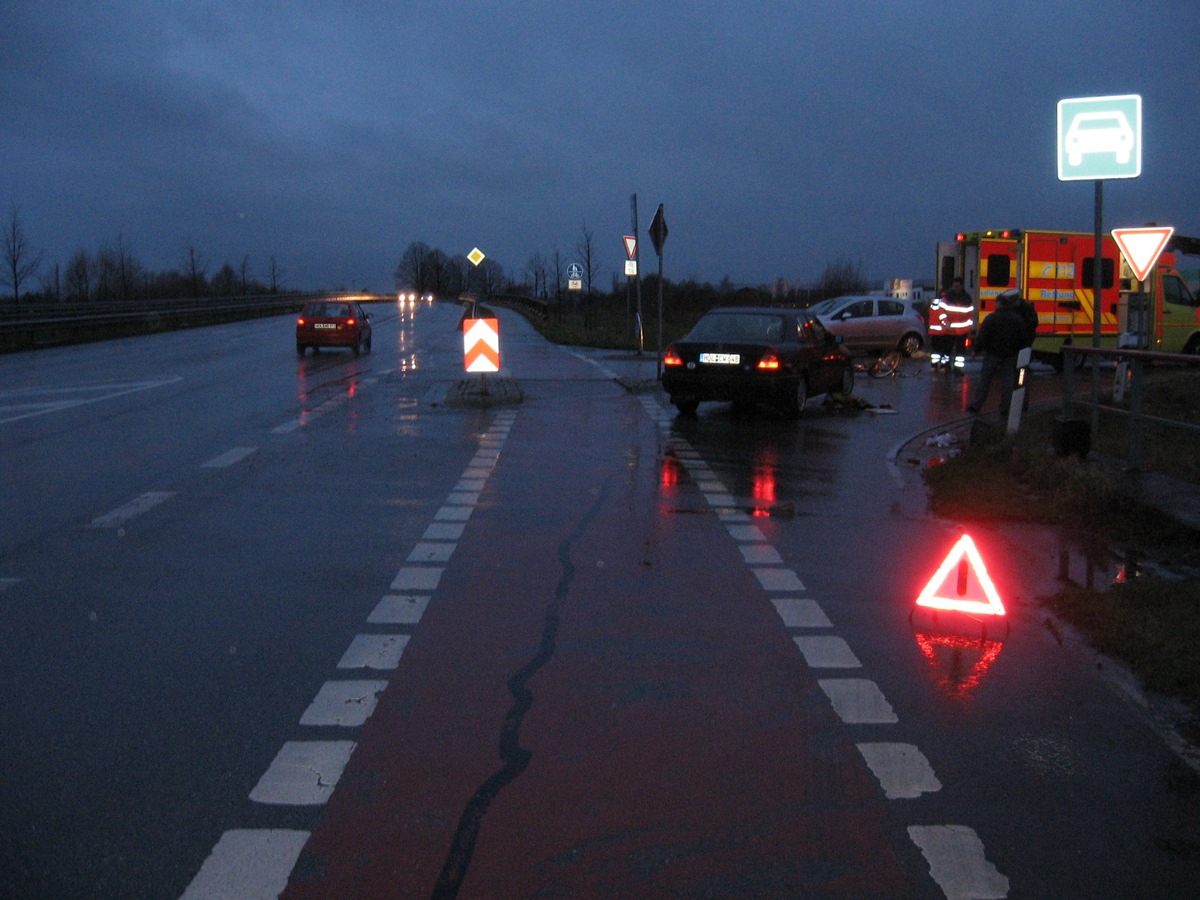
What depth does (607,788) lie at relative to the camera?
4.18m

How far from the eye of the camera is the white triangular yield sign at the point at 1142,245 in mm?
13891

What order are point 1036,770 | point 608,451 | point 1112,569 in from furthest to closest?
1. point 608,451
2. point 1112,569
3. point 1036,770

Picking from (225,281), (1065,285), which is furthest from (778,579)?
(225,281)

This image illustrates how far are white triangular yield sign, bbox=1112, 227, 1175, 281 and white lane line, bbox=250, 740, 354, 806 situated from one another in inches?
478

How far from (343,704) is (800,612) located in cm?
263

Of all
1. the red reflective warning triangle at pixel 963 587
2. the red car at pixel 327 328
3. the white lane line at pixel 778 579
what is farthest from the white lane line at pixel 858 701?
the red car at pixel 327 328

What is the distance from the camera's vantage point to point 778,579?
737cm

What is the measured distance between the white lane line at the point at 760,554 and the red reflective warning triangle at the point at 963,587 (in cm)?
158

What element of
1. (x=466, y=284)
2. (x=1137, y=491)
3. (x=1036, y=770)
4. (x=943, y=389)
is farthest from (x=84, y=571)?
(x=466, y=284)

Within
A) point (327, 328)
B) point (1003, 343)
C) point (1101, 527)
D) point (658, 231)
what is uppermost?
point (658, 231)

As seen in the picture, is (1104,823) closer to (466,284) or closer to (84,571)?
(84,571)

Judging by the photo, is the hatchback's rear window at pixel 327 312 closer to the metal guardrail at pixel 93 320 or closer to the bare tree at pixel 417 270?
the metal guardrail at pixel 93 320

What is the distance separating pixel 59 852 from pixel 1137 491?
8.20m

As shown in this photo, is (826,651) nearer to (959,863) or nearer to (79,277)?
(959,863)
